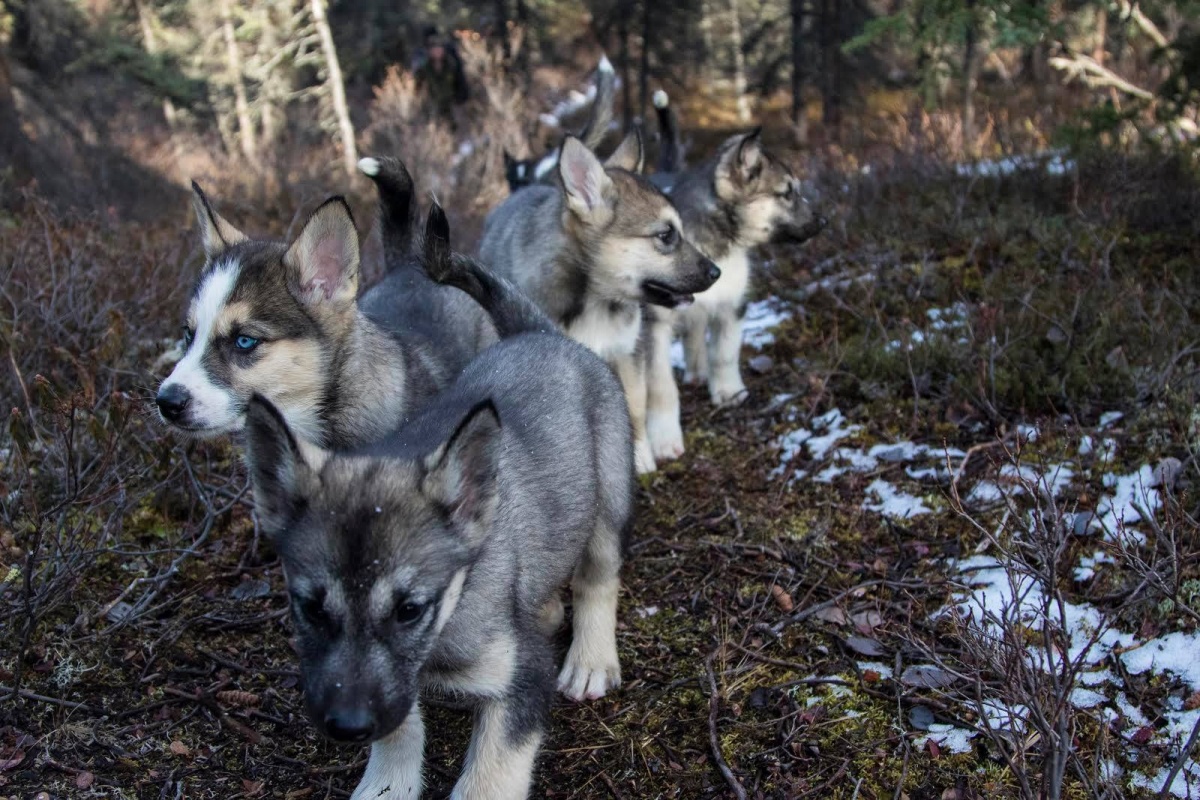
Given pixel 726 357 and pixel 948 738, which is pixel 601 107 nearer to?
pixel 726 357

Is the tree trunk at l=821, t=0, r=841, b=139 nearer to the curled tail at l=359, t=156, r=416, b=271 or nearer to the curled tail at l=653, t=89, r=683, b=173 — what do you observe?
the curled tail at l=653, t=89, r=683, b=173

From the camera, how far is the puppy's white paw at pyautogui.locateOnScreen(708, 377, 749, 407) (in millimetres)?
6516

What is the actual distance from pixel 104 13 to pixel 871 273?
3242cm

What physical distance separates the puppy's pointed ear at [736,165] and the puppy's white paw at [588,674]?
3994 millimetres

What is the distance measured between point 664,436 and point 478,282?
2146mm

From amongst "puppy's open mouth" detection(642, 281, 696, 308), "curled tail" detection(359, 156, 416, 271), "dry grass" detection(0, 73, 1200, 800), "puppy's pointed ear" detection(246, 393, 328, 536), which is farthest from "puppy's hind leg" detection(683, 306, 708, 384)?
"puppy's pointed ear" detection(246, 393, 328, 536)

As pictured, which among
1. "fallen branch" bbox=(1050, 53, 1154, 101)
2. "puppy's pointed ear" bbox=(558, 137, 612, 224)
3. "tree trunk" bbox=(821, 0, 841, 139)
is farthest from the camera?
"tree trunk" bbox=(821, 0, 841, 139)

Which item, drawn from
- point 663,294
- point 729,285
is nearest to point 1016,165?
point 729,285

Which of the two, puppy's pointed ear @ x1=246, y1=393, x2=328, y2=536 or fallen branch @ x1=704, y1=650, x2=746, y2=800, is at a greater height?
puppy's pointed ear @ x1=246, y1=393, x2=328, y2=536

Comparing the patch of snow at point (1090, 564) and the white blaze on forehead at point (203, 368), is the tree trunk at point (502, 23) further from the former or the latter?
the patch of snow at point (1090, 564)

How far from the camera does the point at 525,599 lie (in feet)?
10.2

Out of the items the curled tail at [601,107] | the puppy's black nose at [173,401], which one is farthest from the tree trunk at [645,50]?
the puppy's black nose at [173,401]

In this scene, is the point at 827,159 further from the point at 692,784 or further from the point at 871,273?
the point at 692,784

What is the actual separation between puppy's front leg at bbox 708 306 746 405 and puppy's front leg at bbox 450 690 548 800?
3.88m
